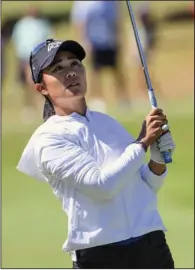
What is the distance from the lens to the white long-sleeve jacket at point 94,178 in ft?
15.1

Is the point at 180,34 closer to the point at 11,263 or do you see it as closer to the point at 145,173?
the point at 11,263

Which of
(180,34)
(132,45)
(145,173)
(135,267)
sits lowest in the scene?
(135,267)

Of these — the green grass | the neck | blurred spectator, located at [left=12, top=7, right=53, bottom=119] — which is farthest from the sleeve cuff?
blurred spectator, located at [left=12, top=7, right=53, bottom=119]

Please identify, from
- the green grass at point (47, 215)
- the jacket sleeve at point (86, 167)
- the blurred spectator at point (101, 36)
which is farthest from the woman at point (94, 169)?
the blurred spectator at point (101, 36)

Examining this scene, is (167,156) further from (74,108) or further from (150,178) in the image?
(74,108)

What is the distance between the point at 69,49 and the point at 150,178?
0.72 m

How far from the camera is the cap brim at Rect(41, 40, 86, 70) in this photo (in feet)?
15.7

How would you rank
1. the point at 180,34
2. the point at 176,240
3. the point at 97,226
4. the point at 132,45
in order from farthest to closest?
1. the point at 180,34
2. the point at 132,45
3. the point at 176,240
4. the point at 97,226

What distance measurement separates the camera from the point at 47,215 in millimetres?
10648

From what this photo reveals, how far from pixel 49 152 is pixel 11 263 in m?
4.12

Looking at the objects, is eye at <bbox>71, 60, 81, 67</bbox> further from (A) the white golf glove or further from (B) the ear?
(A) the white golf glove

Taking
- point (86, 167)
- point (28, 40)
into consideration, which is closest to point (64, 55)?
point (86, 167)

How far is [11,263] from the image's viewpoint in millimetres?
8633

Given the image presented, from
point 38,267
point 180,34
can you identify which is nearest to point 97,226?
point 38,267
